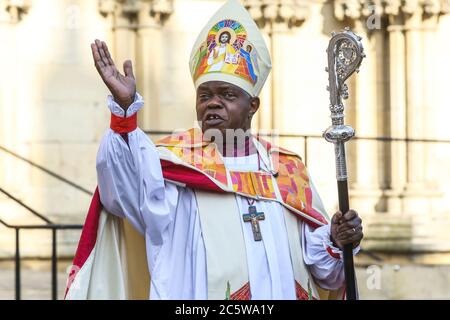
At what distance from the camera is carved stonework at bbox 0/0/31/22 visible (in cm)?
1014

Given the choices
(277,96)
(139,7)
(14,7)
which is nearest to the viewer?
(14,7)

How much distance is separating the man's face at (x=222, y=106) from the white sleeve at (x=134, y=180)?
0.30m

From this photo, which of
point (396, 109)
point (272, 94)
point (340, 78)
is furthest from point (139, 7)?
point (340, 78)

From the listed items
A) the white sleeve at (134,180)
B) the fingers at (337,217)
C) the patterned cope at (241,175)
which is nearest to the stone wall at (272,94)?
the patterned cope at (241,175)

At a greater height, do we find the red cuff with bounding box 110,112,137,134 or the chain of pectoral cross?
the red cuff with bounding box 110,112,137,134

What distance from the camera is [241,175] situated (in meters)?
5.18

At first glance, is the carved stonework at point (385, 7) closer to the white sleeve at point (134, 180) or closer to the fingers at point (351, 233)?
the fingers at point (351, 233)

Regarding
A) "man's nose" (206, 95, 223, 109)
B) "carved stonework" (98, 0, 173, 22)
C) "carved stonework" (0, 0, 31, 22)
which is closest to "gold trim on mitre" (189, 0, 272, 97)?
"man's nose" (206, 95, 223, 109)

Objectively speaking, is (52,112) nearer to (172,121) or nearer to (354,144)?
(172,121)

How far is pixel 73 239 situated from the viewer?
1027cm

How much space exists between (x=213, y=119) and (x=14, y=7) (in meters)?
5.56

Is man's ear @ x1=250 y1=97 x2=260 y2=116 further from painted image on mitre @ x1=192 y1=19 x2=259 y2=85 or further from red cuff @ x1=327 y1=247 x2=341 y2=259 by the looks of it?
A: red cuff @ x1=327 y1=247 x2=341 y2=259

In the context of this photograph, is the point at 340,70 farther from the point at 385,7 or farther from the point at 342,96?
the point at 385,7

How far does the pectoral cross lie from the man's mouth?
396 mm
